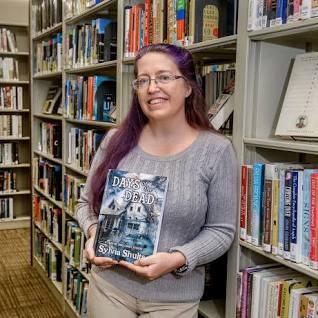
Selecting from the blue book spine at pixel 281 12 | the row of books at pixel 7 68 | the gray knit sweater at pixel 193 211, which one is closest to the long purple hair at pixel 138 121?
the gray knit sweater at pixel 193 211

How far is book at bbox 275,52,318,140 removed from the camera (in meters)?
1.28

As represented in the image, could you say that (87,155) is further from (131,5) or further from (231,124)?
(231,124)

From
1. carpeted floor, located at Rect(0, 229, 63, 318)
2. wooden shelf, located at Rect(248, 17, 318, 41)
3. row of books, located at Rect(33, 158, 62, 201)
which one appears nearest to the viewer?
wooden shelf, located at Rect(248, 17, 318, 41)

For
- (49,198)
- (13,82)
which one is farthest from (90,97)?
(13,82)

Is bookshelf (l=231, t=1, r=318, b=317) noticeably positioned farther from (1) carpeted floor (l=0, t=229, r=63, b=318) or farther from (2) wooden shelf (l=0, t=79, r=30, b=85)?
(2) wooden shelf (l=0, t=79, r=30, b=85)

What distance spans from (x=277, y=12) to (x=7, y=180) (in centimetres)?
432

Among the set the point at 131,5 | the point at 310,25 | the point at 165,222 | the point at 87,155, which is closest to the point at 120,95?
the point at 131,5

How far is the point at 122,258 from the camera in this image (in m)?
1.36

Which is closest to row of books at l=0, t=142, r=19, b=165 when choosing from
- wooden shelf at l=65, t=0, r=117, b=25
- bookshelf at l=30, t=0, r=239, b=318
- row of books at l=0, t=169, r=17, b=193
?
row of books at l=0, t=169, r=17, b=193

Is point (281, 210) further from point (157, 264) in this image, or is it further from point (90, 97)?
point (90, 97)

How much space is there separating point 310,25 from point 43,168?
2.79 m

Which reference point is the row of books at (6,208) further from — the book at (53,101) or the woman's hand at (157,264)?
the woman's hand at (157,264)

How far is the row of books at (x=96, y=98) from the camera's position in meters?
2.54

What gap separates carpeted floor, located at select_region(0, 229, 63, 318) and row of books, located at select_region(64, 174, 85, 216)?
28.2 inches
